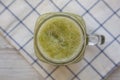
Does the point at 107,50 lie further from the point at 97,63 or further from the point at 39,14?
the point at 39,14

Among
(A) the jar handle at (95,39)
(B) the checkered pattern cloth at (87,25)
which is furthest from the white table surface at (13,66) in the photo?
(A) the jar handle at (95,39)

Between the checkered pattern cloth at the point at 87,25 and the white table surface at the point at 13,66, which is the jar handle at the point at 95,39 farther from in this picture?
the white table surface at the point at 13,66

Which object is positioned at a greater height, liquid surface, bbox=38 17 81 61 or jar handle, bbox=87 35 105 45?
liquid surface, bbox=38 17 81 61

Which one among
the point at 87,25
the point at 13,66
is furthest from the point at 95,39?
the point at 13,66

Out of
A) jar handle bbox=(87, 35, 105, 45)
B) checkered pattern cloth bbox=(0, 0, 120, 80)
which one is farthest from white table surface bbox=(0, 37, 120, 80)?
jar handle bbox=(87, 35, 105, 45)

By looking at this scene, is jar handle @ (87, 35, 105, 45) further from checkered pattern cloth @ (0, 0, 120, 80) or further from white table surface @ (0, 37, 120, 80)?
white table surface @ (0, 37, 120, 80)

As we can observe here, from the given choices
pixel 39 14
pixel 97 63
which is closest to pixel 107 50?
pixel 97 63
